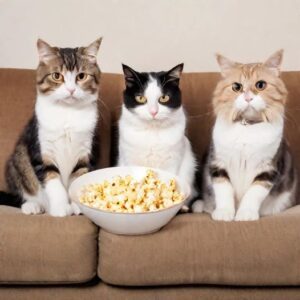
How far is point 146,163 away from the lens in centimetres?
200

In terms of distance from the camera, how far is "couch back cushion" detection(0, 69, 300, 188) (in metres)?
2.24

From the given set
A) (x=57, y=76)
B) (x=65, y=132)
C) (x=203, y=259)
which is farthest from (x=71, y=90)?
(x=203, y=259)

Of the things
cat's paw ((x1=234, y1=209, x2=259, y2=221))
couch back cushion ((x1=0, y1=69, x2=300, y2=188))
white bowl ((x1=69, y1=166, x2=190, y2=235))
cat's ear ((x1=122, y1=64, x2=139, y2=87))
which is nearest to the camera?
white bowl ((x1=69, y1=166, x2=190, y2=235))

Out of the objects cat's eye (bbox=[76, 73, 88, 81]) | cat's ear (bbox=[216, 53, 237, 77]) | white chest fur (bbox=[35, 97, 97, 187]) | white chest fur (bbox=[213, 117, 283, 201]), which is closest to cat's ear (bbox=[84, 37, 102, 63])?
cat's eye (bbox=[76, 73, 88, 81])

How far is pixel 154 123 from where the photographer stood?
195 centimetres

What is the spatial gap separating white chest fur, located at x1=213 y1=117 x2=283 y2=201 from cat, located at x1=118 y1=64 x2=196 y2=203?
0.19 metres

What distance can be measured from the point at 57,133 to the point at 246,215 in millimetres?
880

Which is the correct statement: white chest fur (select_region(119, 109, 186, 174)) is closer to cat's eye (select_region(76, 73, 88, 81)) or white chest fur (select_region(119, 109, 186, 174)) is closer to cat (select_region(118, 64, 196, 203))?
cat (select_region(118, 64, 196, 203))

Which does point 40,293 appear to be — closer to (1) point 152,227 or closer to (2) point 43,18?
(1) point 152,227

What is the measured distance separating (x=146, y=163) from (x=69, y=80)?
1.67 feet

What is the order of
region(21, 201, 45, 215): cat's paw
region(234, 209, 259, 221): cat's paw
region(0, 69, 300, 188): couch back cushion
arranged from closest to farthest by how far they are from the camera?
region(234, 209, 259, 221): cat's paw < region(21, 201, 45, 215): cat's paw < region(0, 69, 300, 188): couch back cushion

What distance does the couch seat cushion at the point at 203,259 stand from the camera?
1521mm

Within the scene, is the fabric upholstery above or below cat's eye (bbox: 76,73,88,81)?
below

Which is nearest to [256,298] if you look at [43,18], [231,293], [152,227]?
[231,293]
